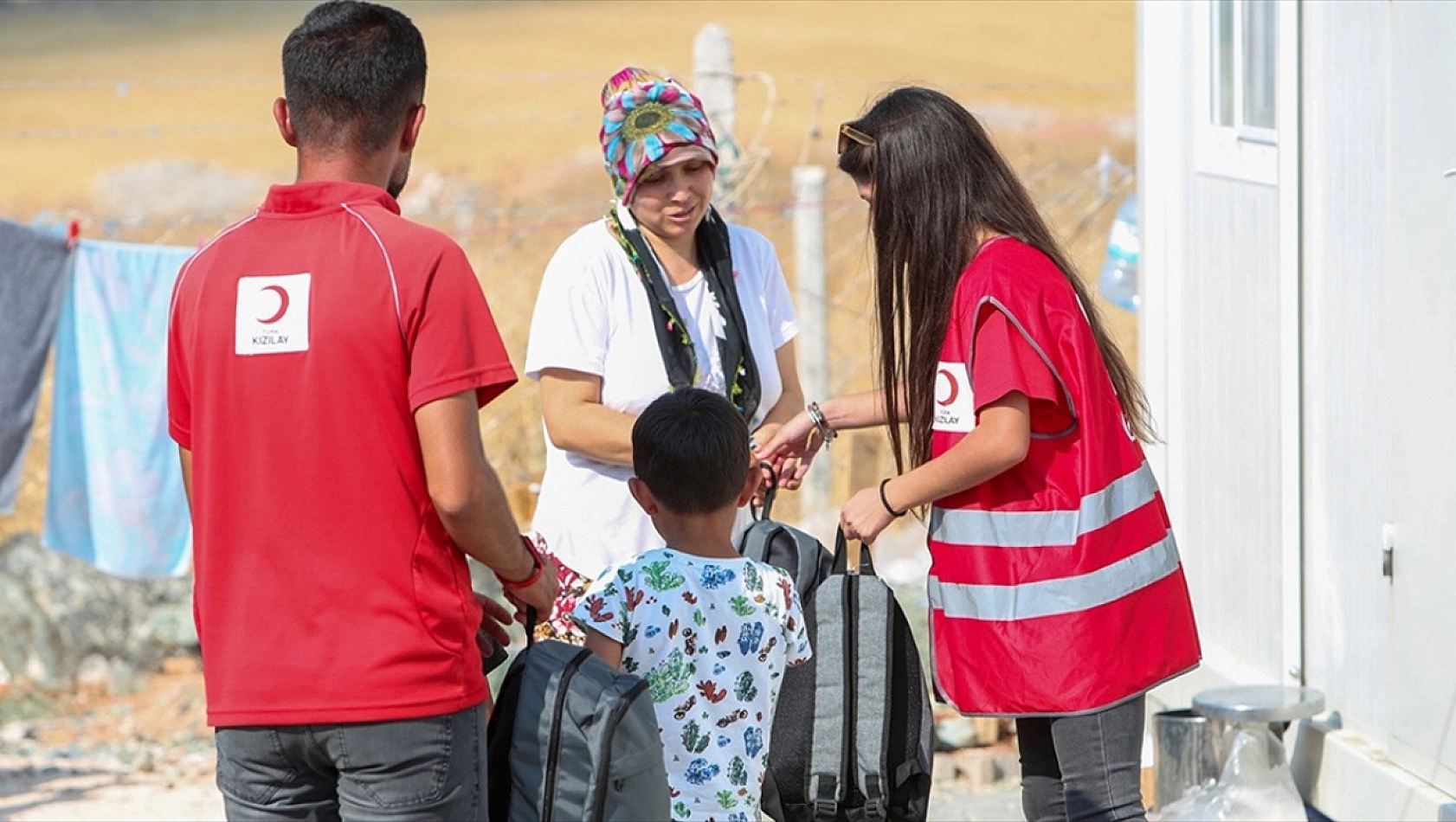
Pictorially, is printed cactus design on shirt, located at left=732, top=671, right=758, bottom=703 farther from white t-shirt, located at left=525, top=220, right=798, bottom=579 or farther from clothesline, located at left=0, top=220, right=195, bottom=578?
clothesline, located at left=0, top=220, right=195, bottom=578

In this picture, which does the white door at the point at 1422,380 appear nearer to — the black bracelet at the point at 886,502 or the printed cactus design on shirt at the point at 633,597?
the black bracelet at the point at 886,502

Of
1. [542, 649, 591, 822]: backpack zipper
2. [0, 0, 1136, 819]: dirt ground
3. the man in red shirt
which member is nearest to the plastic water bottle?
[542, 649, 591, 822]: backpack zipper

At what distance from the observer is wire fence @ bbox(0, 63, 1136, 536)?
1223 cm

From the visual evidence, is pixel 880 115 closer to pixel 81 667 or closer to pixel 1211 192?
pixel 1211 192

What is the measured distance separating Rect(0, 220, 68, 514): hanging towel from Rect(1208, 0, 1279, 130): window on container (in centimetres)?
411

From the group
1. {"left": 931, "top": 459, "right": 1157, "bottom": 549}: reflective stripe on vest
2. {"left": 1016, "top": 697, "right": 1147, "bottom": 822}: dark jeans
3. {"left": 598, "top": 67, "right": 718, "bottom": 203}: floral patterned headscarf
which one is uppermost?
{"left": 598, "top": 67, "right": 718, "bottom": 203}: floral patterned headscarf

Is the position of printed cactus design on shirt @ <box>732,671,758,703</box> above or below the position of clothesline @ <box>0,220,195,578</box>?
below

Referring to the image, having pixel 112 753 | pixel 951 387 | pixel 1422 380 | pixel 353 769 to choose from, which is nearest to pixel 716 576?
pixel 951 387

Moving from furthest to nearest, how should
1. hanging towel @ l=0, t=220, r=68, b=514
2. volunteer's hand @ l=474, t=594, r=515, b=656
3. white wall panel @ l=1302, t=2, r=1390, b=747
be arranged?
hanging towel @ l=0, t=220, r=68, b=514, white wall panel @ l=1302, t=2, r=1390, b=747, volunteer's hand @ l=474, t=594, r=515, b=656

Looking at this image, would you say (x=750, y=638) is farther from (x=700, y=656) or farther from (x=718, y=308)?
(x=718, y=308)

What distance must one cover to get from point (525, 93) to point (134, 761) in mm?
14616

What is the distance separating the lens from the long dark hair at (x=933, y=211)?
3.16 meters

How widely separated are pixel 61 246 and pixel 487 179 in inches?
465

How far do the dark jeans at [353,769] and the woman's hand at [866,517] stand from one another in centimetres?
91
